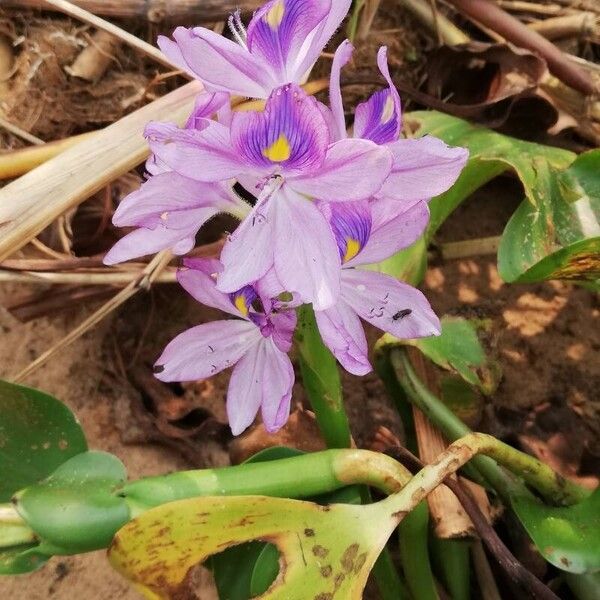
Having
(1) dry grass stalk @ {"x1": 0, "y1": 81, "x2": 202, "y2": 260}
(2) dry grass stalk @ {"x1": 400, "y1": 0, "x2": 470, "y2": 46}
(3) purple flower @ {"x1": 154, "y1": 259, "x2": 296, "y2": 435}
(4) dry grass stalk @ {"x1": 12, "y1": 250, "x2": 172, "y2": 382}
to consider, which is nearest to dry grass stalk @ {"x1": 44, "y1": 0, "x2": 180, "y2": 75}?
(1) dry grass stalk @ {"x1": 0, "y1": 81, "x2": 202, "y2": 260}

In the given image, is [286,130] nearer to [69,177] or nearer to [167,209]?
[167,209]

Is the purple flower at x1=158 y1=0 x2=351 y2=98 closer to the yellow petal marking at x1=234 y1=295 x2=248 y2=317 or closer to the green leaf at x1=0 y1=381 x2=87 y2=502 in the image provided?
the yellow petal marking at x1=234 y1=295 x2=248 y2=317

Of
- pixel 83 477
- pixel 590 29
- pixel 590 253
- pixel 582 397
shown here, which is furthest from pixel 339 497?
pixel 590 29

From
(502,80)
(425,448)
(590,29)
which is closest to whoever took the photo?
(425,448)

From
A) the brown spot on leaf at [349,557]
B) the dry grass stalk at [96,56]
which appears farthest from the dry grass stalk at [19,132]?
the brown spot on leaf at [349,557]

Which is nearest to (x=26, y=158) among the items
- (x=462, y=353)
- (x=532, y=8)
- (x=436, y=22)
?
(x=462, y=353)

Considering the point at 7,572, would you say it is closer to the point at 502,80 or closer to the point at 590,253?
the point at 590,253
